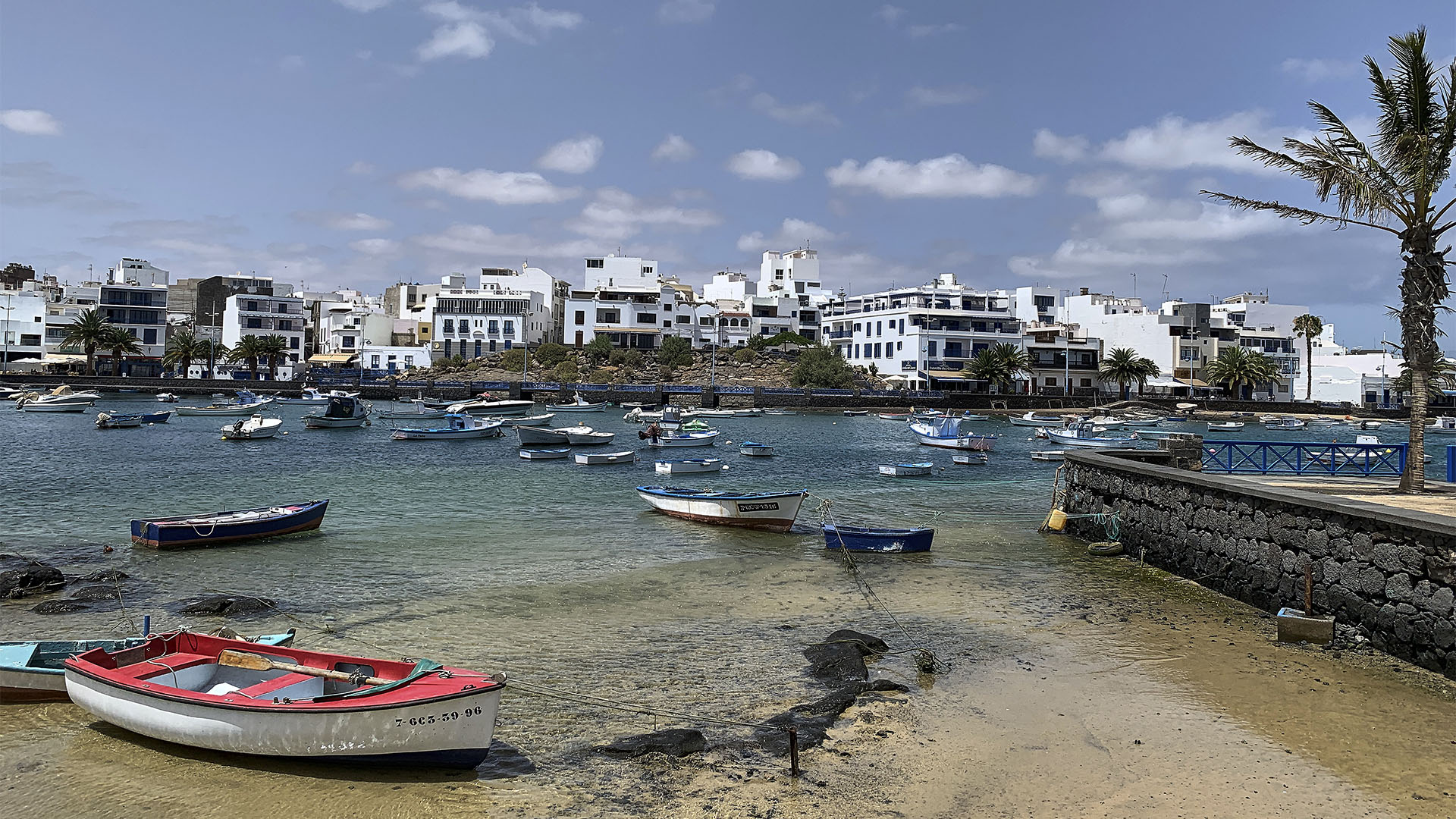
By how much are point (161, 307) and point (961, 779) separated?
13271 centimetres

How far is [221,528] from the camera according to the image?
21.8 meters

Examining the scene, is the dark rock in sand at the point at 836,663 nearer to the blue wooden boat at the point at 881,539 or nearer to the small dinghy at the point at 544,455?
the blue wooden boat at the point at 881,539

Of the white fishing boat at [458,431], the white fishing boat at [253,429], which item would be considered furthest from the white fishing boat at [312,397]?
the white fishing boat at [458,431]

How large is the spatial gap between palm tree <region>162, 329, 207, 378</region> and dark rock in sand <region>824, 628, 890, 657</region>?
121074 millimetres

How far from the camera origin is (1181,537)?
18703 millimetres

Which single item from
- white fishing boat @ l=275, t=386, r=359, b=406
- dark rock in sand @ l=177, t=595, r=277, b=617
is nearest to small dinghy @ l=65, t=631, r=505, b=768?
dark rock in sand @ l=177, t=595, r=277, b=617

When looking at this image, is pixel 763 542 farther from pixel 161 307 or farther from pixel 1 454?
pixel 161 307

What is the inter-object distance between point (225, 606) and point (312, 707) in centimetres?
854

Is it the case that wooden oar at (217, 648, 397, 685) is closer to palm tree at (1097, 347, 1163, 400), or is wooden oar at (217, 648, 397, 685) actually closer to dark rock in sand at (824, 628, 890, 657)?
dark rock in sand at (824, 628, 890, 657)

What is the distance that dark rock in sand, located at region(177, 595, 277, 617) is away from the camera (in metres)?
15.6

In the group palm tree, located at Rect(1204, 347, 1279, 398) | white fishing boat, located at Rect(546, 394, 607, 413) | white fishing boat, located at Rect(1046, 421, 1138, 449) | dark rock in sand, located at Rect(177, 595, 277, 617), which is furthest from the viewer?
palm tree, located at Rect(1204, 347, 1279, 398)

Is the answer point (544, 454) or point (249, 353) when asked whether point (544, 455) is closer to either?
point (544, 454)

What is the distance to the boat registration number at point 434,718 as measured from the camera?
28.6 ft

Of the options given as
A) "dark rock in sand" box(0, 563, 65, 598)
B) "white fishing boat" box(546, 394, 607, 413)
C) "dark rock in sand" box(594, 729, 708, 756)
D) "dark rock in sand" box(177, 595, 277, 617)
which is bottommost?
"dark rock in sand" box(177, 595, 277, 617)
